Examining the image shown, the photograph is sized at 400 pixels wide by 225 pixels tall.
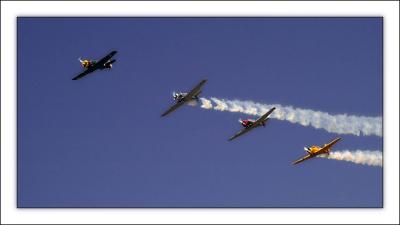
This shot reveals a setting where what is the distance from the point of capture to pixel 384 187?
39625mm

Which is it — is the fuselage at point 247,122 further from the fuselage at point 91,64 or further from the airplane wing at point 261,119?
the fuselage at point 91,64

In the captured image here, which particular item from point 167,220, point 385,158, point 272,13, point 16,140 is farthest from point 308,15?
point 16,140

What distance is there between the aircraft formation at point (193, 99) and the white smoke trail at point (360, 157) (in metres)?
1.95

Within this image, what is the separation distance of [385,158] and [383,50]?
4292 mm

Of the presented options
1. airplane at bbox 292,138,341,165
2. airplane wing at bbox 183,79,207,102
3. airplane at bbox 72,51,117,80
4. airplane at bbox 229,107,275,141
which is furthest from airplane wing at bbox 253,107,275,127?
airplane at bbox 72,51,117,80

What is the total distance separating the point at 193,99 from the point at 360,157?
35.6 feet

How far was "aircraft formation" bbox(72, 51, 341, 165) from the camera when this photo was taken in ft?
169

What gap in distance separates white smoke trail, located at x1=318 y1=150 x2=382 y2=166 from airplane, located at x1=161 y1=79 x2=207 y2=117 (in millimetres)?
7550

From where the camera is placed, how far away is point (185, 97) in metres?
52.8

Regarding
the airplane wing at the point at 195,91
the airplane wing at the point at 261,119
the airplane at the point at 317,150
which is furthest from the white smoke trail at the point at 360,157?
the airplane wing at the point at 195,91

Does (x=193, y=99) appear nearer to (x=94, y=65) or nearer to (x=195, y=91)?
(x=195, y=91)

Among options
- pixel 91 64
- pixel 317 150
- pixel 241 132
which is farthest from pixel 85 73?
pixel 317 150

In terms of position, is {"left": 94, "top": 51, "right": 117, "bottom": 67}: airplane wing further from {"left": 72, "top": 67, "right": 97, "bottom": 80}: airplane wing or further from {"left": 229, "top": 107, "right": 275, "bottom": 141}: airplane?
{"left": 229, "top": 107, "right": 275, "bottom": 141}: airplane

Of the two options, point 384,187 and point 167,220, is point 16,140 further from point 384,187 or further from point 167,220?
point 384,187
